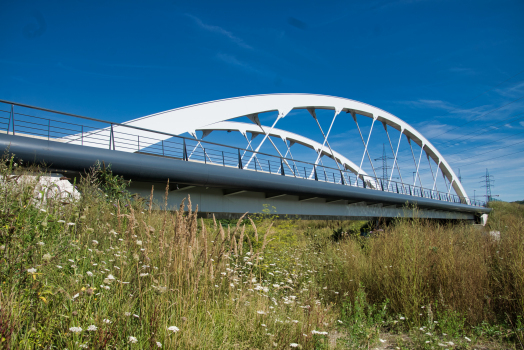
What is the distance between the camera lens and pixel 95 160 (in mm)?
8352

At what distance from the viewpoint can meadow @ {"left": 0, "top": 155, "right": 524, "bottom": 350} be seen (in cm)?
225

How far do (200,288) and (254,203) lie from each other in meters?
12.0

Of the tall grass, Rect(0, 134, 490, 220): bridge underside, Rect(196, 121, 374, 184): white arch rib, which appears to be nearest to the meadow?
the tall grass

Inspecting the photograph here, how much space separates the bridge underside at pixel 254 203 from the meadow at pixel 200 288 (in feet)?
7.45

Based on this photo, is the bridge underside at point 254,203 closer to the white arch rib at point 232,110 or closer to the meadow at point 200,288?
the meadow at point 200,288

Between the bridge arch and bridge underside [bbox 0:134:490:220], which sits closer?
bridge underside [bbox 0:134:490:220]

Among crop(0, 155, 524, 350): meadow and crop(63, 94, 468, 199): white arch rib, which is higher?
crop(63, 94, 468, 199): white arch rib

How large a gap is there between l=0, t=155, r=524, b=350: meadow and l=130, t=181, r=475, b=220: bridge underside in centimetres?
227

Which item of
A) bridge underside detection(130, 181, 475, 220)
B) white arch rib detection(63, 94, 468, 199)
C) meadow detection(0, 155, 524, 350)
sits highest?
white arch rib detection(63, 94, 468, 199)

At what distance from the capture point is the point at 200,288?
9.23ft

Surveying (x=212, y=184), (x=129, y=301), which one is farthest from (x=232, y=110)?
(x=129, y=301)

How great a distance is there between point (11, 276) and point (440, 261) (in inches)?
240

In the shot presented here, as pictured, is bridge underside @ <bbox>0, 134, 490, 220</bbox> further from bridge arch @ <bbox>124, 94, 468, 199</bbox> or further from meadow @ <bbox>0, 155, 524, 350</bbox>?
bridge arch @ <bbox>124, 94, 468, 199</bbox>

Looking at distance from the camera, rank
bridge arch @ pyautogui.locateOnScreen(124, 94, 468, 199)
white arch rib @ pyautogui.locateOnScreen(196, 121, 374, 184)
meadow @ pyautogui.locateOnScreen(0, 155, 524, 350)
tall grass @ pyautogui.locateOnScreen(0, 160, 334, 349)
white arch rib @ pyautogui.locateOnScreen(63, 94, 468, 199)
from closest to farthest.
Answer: tall grass @ pyautogui.locateOnScreen(0, 160, 334, 349), meadow @ pyautogui.locateOnScreen(0, 155, 524, 350), white arch rib @ pyautogui.locateOnScreen(63, 94, 468, 199), bridge arch @ pyautogui.locateOnScreen(124, 94, 468, 199), white arch rib @ pyautogui.locateOnScreen(196, 121, 374, 184)
